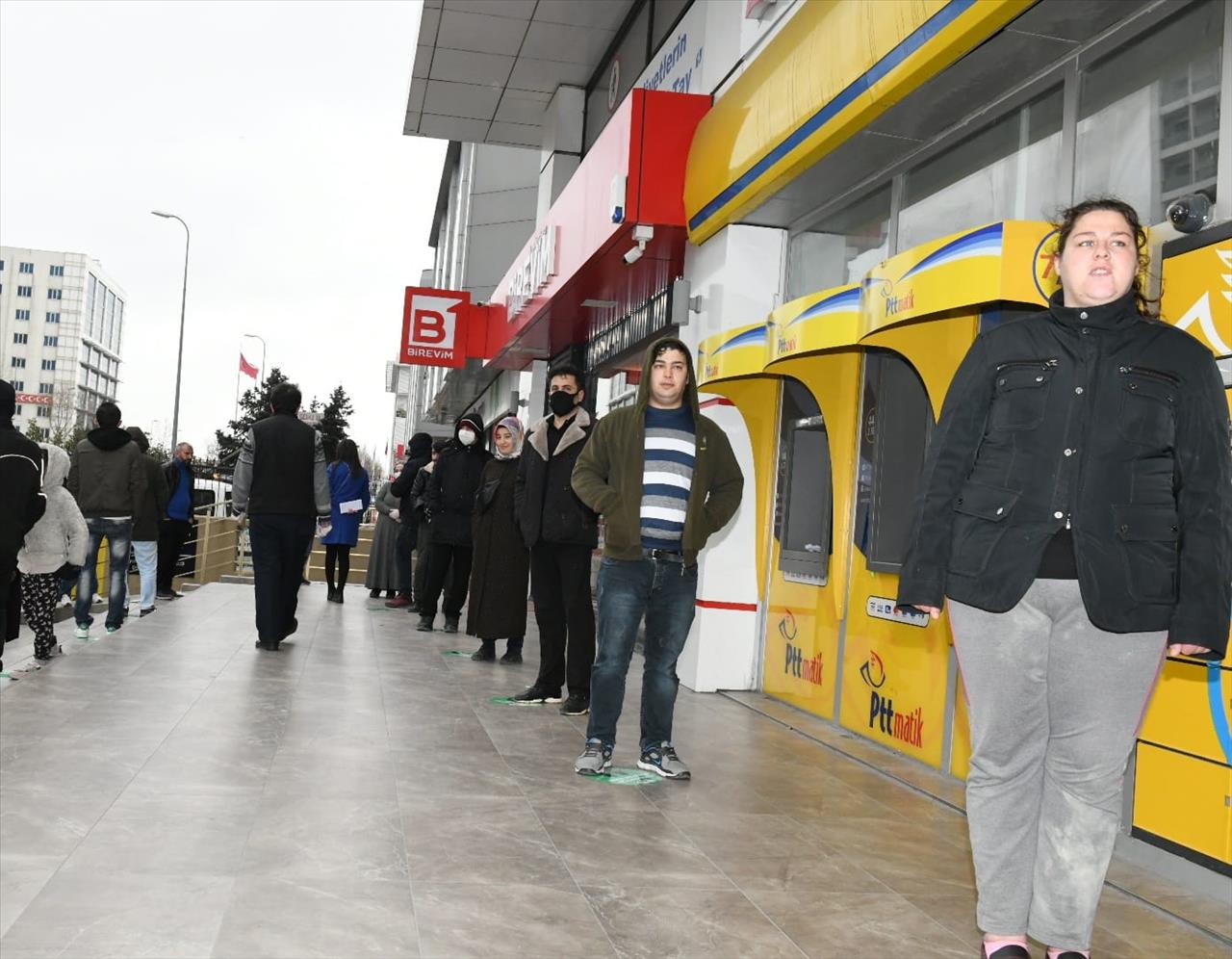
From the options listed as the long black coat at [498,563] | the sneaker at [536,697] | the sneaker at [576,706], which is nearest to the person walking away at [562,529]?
the sneaker at [576,706]

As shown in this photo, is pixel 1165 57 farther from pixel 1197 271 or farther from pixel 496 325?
pixel 496 325

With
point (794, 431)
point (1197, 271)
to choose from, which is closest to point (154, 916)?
point (1197, 271)

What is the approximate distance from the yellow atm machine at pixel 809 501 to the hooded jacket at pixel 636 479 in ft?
3.66

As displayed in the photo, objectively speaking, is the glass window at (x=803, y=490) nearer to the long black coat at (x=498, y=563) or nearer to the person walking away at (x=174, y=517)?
the long black coat at (x=498, y=563)

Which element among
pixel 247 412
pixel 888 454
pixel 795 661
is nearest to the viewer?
pixel 888 454

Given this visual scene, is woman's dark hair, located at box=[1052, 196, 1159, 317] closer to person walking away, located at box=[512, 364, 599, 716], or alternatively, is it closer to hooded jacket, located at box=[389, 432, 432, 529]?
person walking away, located at box=[512, 364, 599, 716]

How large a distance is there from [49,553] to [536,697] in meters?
3.21

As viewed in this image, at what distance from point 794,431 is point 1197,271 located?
14.3ft

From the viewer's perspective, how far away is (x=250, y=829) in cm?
454

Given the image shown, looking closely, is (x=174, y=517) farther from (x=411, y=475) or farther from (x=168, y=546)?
(x=411, y=475)

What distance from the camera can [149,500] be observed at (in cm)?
1139

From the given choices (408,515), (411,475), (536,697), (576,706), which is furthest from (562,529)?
(408,515)

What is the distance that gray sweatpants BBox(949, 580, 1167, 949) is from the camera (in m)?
3.19

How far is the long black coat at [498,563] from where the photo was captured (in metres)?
9.23
